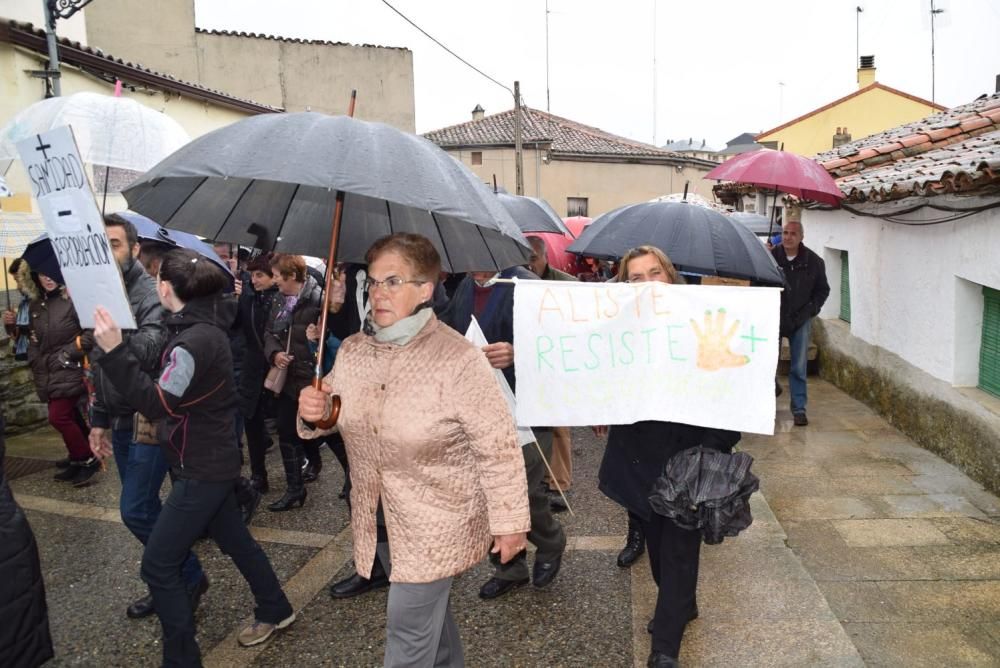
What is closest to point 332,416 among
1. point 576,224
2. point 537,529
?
point 537,529

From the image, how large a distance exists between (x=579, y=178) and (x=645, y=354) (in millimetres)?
34567

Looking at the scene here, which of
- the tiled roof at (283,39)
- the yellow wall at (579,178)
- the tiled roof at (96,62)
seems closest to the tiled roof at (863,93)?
the yellow wall at (579,178)

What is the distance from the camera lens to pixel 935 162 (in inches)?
285

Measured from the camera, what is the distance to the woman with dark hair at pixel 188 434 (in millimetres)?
2984

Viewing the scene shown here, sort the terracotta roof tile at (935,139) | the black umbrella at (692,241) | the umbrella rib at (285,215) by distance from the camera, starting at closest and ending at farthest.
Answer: the umbrella rib at (285,215) < the black umbrella at (692,241) < the terracotta roof tile at (935,139)

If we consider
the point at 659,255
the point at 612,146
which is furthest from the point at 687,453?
the point at 612,146

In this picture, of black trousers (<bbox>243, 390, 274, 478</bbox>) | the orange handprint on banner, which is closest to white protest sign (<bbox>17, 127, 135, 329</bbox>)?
the orange handprint on banner

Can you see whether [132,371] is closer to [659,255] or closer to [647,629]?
[659,255]

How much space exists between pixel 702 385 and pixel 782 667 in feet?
4.39

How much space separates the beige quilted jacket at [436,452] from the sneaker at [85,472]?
4395 mm

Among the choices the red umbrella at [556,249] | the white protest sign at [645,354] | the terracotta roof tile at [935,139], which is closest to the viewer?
the white protest sign at [645,354]

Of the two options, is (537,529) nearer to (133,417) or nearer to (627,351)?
(627,351)

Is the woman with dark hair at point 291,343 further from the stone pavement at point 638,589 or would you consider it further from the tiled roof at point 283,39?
the tiled roof at point 283,39

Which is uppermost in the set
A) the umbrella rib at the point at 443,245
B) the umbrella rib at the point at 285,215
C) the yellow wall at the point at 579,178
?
the yellow wall at the point at 579,178
